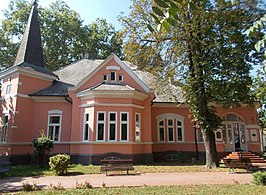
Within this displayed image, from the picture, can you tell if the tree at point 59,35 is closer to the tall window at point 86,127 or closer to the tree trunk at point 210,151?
the tall window at point 86,127

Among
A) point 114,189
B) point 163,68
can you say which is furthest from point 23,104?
point 114,189

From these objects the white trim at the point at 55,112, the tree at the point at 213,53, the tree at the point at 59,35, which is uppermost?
the tree at the point at 59,35

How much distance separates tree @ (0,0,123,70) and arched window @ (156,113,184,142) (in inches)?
576

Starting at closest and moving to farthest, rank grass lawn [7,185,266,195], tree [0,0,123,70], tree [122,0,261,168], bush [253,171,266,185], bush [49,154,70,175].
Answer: grass lawn [7,185,266,195] < bush [253,171,266,185] < bush [49,154,70,175] < tree [122,0,261,168] < tree [0,0,123,70]

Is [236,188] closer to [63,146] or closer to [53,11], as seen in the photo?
[63,146]

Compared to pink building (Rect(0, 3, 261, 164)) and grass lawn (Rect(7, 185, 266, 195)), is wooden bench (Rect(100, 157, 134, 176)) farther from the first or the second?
pink building (Rect(0, 3, 261, 164))

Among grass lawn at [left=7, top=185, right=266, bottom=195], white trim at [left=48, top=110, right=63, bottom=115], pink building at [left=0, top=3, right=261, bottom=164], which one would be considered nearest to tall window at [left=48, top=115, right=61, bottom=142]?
pink building at [left=0, top=3, right=261, bottom=164]

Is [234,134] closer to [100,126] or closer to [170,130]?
[170,130]

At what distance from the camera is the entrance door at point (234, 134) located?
20.1 metres

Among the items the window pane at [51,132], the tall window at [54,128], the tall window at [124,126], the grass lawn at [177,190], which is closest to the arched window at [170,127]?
the tall window at [124,126]

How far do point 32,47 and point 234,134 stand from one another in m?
20.2

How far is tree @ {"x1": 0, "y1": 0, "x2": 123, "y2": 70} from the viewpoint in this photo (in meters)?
28.9

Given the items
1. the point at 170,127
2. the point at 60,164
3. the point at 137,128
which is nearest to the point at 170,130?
the point at 170,127

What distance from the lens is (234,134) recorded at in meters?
20.4
